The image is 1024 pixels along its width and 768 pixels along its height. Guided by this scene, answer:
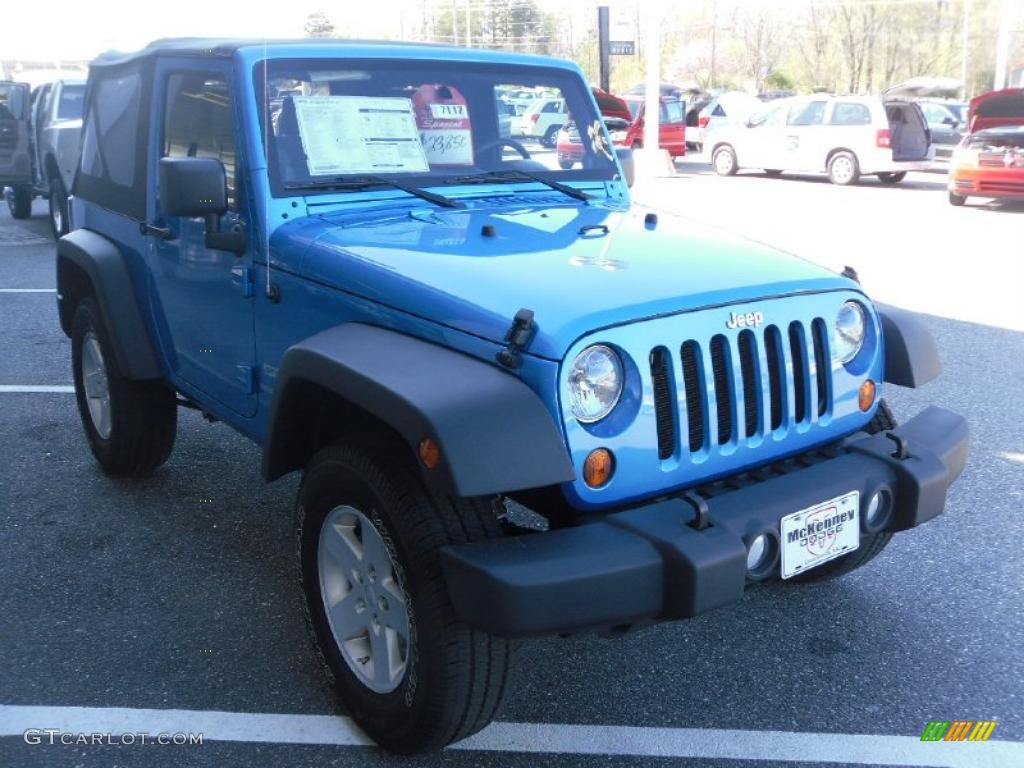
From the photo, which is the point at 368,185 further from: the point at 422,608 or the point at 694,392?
the point at 422,608

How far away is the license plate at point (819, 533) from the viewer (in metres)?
2.73

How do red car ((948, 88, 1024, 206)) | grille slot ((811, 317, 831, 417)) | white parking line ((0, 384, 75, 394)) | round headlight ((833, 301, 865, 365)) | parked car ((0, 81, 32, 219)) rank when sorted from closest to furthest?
grille slot ((811, 317, 831, 417)) < round headlight ((833, 301, 865, 365)) < white parking line ((0, 384, 75, 394)) < parked car ((0, 81, 32, 219)) < red car ((948, 88, 1024, 206))

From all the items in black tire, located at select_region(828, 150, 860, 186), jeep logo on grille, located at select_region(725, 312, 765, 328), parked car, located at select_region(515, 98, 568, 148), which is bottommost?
black tire, located at select_region(828, 150, 860, 186)

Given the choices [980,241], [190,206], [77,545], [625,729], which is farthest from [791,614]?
[980,241]

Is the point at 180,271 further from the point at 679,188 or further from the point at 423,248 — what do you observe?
the point at 679,188

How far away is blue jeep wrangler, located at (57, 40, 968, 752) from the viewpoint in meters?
2.45

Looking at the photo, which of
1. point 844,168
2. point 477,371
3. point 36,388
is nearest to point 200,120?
point 477,371

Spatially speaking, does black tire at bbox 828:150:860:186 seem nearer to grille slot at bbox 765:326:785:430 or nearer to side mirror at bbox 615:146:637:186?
side mirror at bbox 615:146:637:186

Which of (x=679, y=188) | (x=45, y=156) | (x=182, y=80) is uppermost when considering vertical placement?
(x=182, y=80)

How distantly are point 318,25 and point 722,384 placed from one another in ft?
7.41

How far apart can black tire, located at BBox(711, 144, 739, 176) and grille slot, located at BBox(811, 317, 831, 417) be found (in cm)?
1938

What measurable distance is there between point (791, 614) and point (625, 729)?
96 centimetres

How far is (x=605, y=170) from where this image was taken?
428 cm

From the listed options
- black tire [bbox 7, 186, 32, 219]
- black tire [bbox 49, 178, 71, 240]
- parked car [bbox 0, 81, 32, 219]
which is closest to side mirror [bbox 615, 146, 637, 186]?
black tire [bbox 49, 178, 71, 240]
